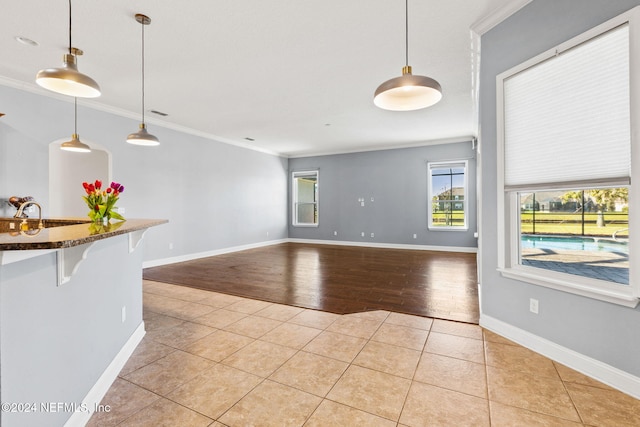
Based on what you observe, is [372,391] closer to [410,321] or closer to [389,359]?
[389,359]

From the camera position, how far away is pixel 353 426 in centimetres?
157

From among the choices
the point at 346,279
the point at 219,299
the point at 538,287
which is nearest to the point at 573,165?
the point at 538,287

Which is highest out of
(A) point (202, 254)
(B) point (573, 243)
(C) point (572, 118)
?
(C) point (572, 118)

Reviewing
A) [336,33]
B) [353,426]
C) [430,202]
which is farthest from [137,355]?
[430,202]

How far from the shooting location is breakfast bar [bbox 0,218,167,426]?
1.09 meters

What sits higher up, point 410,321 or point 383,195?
point 383,195

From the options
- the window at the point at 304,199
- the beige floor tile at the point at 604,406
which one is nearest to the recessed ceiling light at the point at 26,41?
the beige floor tile at the point at 604,406

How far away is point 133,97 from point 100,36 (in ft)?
5.94

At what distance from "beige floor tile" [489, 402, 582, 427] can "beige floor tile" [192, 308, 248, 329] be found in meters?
2.36

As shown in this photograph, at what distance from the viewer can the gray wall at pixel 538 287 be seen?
1889mm

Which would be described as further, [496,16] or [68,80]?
[496,16]

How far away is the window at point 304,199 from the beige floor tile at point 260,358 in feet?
24.2

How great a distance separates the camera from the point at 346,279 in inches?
187

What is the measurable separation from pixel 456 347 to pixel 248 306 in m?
2.28
